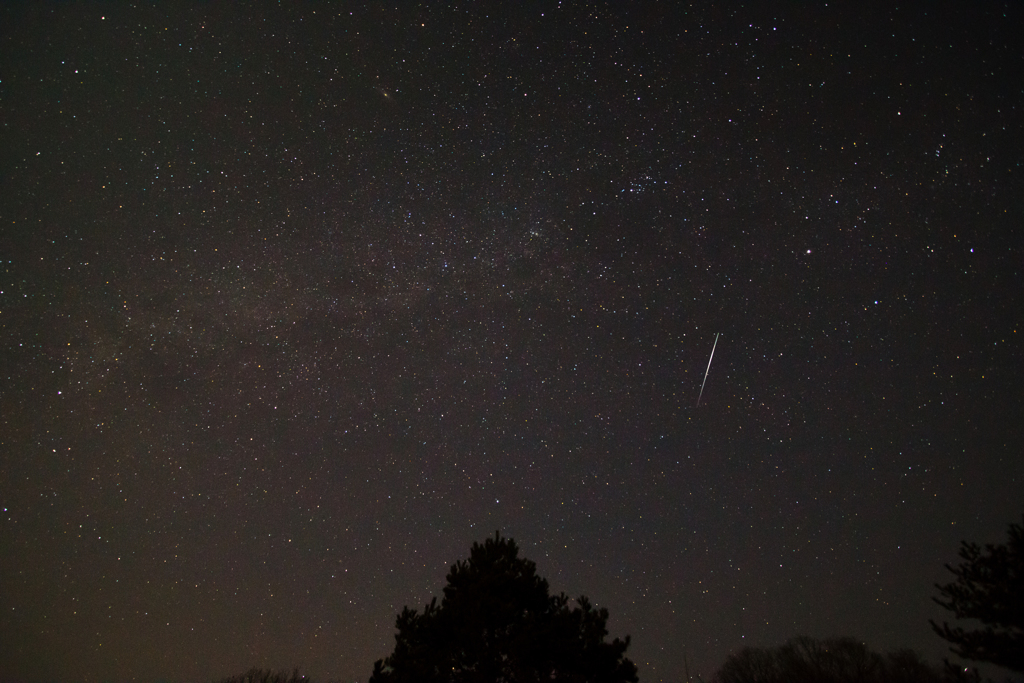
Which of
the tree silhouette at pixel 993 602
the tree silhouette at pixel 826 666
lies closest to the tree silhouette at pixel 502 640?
the tree silhouette at pixel 993 602

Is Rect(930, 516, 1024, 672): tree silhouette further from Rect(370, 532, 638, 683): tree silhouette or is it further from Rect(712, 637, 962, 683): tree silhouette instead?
Rect(712, 637, 962, 683): tree silhouette

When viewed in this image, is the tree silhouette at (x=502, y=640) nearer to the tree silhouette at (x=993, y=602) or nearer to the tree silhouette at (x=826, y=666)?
the tree silhouette at (x=993, y=602)

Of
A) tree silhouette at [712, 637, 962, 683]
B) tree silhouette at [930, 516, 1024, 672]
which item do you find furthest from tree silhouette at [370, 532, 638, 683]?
tree silhouette at [712, 637, 962, 683]

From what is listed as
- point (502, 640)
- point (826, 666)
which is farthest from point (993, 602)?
point (826, 666)

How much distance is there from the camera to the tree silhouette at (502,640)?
10258 millimetres

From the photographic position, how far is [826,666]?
38.7 metres

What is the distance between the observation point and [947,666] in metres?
10.9

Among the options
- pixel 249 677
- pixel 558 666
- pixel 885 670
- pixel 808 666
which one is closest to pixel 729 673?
pixel 808 666

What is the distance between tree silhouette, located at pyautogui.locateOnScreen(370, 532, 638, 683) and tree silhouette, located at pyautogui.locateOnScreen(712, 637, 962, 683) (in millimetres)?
35562

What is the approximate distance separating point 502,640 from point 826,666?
39.5 meters

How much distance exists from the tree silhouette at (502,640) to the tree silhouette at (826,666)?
1400 inches

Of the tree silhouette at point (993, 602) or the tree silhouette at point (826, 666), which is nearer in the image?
the tree silhouette at point (993, 602)

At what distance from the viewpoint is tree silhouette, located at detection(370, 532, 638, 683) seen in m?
10.3

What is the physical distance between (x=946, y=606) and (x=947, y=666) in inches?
44.9
